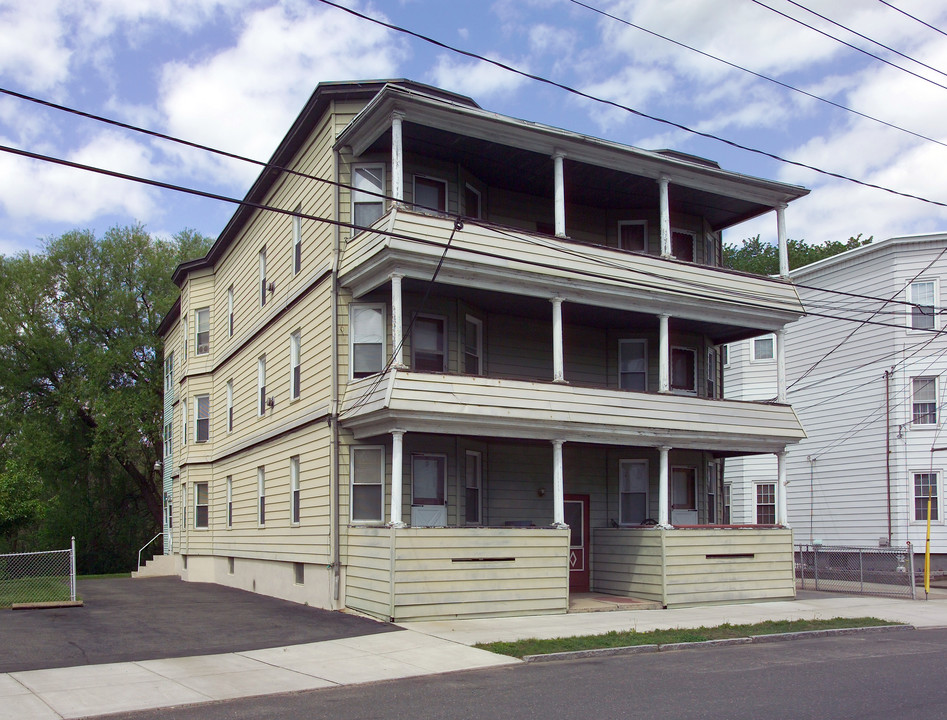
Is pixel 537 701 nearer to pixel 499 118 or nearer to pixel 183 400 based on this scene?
pixel 499 118

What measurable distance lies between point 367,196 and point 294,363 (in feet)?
16.2

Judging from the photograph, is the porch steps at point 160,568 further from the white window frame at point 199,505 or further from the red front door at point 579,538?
the red front door at point 579,538

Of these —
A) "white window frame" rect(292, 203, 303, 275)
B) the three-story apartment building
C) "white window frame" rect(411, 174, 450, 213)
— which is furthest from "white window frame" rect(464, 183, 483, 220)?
"white window frame" rect(292, 203, 303, 275)

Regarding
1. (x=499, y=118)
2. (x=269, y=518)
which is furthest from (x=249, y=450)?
(x=499, y=118)

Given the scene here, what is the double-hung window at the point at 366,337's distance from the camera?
19.0 metres

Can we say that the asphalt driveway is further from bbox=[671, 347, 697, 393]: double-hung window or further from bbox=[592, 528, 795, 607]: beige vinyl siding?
bbox=[671, 347, 697, 393]: double-hung window

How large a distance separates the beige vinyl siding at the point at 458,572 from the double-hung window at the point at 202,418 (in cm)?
1506

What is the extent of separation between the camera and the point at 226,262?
101ft

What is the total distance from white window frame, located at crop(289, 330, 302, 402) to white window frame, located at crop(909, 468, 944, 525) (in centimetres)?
1923

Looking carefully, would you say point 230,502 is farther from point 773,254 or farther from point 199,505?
point 773,254

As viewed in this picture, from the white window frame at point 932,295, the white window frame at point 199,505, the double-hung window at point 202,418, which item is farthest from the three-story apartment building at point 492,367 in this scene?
the white window frame at point 932,295

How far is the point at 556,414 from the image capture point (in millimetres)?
18469

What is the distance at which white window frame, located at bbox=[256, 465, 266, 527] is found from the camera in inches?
965

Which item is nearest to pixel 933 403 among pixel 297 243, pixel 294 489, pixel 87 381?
pixel 294 489
